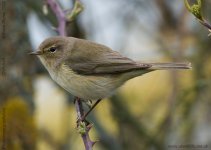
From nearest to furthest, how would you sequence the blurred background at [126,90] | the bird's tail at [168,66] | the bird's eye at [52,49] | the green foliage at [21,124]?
the bird's tail at [168,66] < the bird's eye at [52,49] < the green foliage at [21,124] < the blurred background at [126,90]

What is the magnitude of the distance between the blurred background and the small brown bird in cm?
66

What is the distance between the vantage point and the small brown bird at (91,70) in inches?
179

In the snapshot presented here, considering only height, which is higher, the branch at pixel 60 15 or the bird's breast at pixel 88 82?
the branch at pixel 60 15

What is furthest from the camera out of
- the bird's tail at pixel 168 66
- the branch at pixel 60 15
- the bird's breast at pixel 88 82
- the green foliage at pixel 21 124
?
the green foliage at pixel 21 124

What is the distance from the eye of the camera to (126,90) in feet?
26.1

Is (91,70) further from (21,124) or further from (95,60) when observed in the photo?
(21,124)

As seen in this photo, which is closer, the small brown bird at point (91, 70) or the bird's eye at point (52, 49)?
the small brown bird at point (91, 70)

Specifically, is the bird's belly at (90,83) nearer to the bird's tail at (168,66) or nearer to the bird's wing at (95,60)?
the bird's wing at (95,60)

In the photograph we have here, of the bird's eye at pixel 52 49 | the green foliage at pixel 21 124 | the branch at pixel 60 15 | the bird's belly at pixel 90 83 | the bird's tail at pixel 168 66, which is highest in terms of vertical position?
the branch at pixel 60 15

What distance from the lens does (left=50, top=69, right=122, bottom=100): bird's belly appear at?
4551mm

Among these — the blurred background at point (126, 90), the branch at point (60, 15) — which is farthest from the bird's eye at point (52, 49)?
the branch at point (60, 15)

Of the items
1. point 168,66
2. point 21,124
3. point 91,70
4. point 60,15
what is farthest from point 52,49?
point 168,66

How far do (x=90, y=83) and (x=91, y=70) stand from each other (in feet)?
0.40

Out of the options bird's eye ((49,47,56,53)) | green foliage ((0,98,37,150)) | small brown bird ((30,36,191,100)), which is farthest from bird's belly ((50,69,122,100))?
green foliage ((0,98,37,150))
